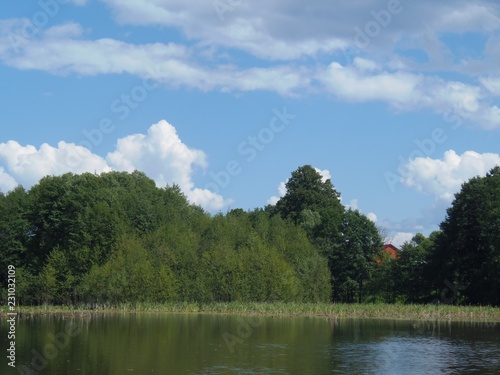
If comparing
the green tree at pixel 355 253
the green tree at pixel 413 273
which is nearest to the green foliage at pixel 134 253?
the green tree at pixel 355 253

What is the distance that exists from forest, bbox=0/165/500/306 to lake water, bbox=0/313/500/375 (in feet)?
52.7

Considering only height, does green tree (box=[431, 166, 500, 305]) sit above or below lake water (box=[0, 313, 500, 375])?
above

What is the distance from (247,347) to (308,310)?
31704 mm

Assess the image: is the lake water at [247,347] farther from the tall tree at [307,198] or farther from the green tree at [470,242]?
the tall tree at [307,198]

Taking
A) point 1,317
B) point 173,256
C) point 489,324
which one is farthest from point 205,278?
point 489,324

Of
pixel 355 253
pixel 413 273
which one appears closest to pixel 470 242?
pixel 413 273

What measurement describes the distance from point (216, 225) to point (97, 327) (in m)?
38.6

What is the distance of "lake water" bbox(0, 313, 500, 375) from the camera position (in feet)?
103

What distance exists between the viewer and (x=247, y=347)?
3919 cm

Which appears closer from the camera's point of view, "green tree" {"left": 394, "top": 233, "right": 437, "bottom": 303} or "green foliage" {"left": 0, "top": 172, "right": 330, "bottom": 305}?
"green foliage" {"left": 0, "top": 172, "right": 330, "bottom": 305}

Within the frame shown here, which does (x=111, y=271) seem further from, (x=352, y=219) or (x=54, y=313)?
(x=352, y=219)

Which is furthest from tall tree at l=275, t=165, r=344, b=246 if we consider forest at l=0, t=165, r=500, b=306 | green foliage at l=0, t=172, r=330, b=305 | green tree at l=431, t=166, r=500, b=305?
green tree at l=431, t=166, r=500, b=305

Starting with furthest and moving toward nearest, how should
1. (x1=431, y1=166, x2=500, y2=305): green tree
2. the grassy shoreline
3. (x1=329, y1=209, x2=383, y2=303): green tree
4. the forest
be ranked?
(x1=329, y1=209, x2=383, y2=303): green tree < the forest < (x1=431, y1=166, x2=500, y2=305): green tree < the grassy shoreline

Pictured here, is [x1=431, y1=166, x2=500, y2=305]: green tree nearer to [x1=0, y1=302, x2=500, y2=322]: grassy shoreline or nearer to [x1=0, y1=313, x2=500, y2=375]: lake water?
[x1=0, y1=302, x2=500, y2=322]: grassy shoreline
